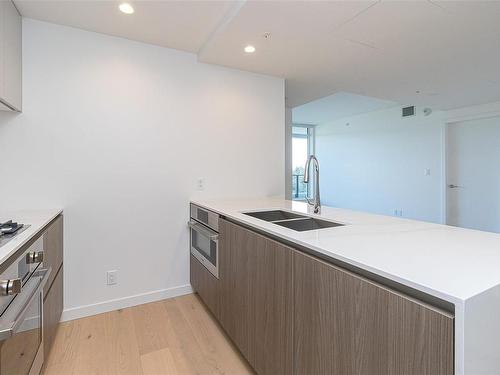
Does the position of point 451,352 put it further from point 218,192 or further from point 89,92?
point 89,92

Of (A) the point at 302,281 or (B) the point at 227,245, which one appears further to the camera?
(B) the point at 227,245

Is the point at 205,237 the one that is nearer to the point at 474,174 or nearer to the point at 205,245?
the point at 205,245

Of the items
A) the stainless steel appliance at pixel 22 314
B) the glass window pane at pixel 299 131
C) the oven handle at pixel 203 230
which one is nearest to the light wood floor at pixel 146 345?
the stainless steel appliance at pixel 22 314

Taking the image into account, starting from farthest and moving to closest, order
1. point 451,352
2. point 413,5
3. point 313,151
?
point 313,151 → point 413,5 → point 451,352

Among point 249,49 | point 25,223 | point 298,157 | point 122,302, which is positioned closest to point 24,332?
point 25,223

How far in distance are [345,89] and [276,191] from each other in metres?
1.69

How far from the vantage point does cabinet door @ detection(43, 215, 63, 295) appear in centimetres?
154

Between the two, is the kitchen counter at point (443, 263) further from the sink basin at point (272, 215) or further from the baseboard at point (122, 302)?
the baseboard at point (122, 302)

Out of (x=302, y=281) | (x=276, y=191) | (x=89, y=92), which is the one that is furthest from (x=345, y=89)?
(x=302, y=281)

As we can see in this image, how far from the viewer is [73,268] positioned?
2.21 metres

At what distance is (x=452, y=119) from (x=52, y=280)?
19.6ft

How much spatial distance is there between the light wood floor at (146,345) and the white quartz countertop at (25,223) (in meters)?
0.88

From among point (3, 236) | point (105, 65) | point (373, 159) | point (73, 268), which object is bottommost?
point (73, 268)

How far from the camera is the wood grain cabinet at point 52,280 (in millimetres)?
1514
